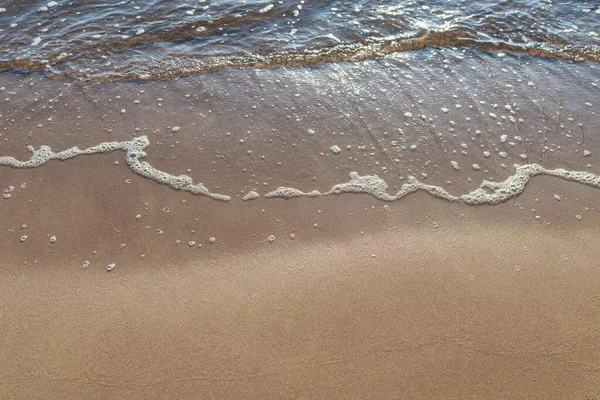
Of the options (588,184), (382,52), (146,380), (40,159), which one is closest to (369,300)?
(146,380)

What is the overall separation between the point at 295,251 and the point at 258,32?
455 centimetres

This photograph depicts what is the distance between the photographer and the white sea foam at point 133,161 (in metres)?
4.45

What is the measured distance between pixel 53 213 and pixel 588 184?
5348 millimetres

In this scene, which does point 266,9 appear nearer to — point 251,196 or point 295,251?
point 251,196

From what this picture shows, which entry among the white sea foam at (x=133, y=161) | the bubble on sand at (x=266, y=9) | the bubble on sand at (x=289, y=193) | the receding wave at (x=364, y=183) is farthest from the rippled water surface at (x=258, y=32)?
the bubble on sand at (x=289, y=193)

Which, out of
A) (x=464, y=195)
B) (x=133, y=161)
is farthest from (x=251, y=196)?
(x=464, y=195)

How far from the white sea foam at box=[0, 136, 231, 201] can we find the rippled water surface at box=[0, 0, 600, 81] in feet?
5.17

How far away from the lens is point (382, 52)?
6605 mm

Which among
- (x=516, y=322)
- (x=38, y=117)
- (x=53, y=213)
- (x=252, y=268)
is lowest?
(x=516, y=322)

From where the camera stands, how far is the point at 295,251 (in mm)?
3902

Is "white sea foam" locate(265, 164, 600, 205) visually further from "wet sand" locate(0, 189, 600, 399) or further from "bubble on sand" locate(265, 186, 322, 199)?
"wet sand" locate(0, 189, 600, 399)

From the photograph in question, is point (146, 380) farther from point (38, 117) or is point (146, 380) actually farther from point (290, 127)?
point (38, 117)

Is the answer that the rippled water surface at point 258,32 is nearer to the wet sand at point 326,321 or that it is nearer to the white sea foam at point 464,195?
the white sea foam at point 464,195

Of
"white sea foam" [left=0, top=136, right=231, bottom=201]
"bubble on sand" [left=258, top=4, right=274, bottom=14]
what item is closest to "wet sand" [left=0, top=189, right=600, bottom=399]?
"white sea foam" [left=0, top=136, right=231, bottom=201]
